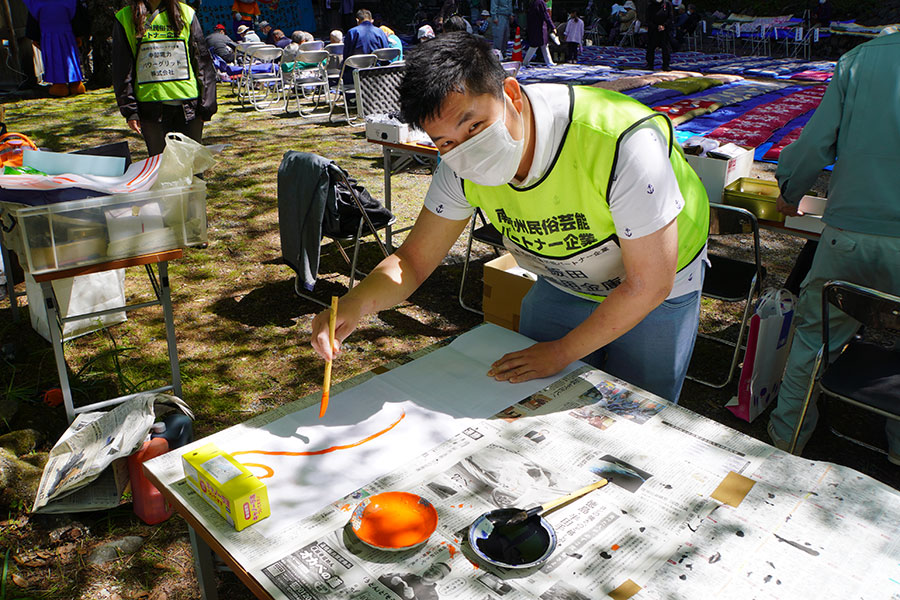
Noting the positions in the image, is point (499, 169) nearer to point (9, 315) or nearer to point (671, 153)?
point (671, 153)

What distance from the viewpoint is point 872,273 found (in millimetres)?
2471

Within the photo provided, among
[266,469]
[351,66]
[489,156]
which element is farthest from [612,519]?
[351,66]

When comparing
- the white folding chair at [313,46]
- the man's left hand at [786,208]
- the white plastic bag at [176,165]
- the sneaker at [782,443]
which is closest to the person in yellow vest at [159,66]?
the white plastic bag at [176,165]

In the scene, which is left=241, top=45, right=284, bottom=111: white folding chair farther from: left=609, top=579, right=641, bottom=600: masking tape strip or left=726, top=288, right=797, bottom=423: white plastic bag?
left=609, top=579, right=641, bottom=600: masking tape strip

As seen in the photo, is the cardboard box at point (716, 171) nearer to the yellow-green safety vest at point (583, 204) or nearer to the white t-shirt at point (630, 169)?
the yellow-green safety vest at point (583, 204)

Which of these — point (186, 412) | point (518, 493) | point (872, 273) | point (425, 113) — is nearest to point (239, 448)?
point (518, 493)

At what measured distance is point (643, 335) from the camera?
187 centimetres

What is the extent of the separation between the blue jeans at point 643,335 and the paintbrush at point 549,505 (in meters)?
0.61

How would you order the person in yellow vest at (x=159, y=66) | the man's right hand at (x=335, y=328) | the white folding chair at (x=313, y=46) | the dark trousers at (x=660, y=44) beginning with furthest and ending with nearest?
the dark trousers at (x=660, y=44)
the white folding chair at (x=313, y=46)
the person in yellow vest at (x=159, y=66)
the man's right hand at (x=335, y=328)

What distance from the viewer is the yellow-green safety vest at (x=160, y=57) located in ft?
13.4

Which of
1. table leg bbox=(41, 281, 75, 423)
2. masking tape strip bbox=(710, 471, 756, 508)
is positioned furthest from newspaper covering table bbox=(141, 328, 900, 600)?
table leg bbox=(41, 281, 75, 423)

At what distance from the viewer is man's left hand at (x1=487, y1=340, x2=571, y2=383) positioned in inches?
67.1

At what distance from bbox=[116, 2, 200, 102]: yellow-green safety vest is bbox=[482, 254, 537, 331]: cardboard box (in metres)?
2.22

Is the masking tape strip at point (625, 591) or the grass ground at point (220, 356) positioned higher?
the masking tape strip at point (625, 591)
